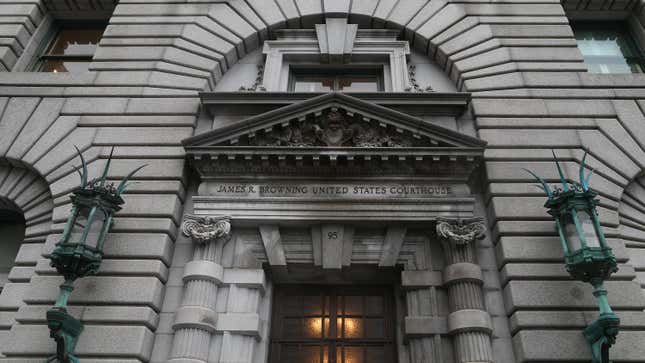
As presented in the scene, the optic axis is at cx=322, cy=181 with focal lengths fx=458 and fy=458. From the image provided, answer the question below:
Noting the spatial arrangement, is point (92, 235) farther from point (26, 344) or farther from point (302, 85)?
point (302, 85)

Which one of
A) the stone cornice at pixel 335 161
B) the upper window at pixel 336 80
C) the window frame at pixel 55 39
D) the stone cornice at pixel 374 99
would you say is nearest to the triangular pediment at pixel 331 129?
the stone cornice at pixel 335 161

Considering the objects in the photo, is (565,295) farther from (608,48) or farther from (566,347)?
(608,48)

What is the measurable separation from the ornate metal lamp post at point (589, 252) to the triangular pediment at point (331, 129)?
2883mm

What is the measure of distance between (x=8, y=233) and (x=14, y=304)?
3124 mm

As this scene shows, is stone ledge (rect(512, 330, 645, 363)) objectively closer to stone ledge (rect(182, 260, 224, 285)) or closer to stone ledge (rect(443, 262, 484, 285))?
stone ledge (rect(443, 262, 484, 285))

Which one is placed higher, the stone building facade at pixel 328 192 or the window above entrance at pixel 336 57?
the window above entrance at pixel 336 57

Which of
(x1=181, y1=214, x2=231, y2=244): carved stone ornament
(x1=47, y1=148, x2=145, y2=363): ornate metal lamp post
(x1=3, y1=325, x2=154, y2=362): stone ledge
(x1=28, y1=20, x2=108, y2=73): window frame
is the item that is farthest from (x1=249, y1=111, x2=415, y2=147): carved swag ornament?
(x1=28, y1=20, x2=108, y2=73): window frame

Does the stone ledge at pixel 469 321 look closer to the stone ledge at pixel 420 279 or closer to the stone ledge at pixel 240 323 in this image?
the stone ledge at pixel 420 279

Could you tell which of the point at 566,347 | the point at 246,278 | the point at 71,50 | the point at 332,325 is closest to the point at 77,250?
the point at 246,278

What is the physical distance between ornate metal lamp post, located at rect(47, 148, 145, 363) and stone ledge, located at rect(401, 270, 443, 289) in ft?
20.8

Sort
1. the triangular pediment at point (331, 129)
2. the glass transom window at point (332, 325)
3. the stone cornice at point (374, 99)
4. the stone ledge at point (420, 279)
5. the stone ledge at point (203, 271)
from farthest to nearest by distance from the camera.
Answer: the stone cornice at point (374, 99), the triangular pediment at point (331, 129), the glass transom window at point (332, 325), the stone ledge at point (420, 279), the stone ledge at point (203, 271)

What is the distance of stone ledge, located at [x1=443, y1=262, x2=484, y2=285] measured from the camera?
378 inches

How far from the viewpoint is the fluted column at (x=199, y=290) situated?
29.8 feet

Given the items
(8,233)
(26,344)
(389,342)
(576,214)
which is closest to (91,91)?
(8,233)
